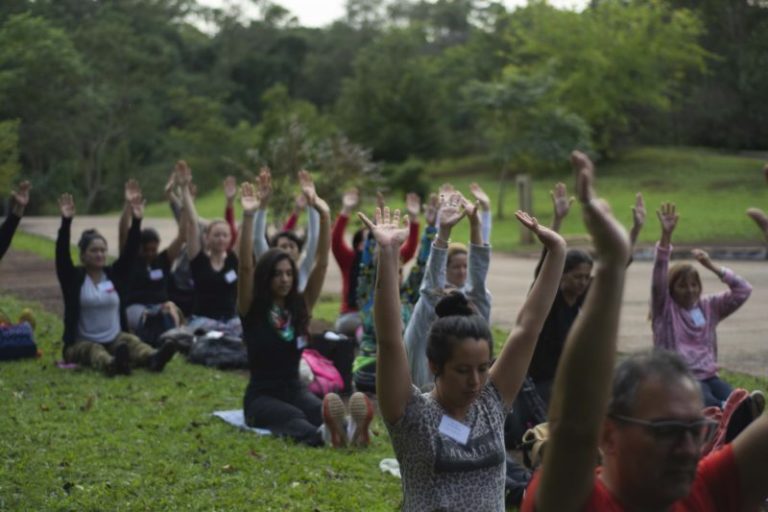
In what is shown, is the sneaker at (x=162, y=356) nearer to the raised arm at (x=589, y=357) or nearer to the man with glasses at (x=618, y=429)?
the man with glasses at (x=618, y=429)

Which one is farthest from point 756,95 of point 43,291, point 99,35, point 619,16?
point 43,291

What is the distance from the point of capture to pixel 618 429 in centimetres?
239

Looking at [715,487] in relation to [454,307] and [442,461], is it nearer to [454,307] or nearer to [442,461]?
[442,461]

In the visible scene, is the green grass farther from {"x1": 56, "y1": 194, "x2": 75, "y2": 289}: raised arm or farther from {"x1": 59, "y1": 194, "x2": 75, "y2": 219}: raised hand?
{"x1": 59, "y1": 194, "x2": 75, "y2": 219}: raised hand

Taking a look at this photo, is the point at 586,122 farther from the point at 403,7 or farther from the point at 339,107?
the point at 403,7

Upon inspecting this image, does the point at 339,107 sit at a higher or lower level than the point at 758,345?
higher

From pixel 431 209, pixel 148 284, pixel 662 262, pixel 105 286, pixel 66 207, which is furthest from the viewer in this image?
pixel 148 284

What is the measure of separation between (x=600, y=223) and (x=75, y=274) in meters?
8.46

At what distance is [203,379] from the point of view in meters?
10.2

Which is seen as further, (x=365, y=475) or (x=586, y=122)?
(x=586, y=122)

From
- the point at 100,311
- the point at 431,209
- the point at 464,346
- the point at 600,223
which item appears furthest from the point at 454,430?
the point at 100,311

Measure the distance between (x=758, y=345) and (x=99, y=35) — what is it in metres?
42.9

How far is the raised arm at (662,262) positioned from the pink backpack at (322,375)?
279 centimetres

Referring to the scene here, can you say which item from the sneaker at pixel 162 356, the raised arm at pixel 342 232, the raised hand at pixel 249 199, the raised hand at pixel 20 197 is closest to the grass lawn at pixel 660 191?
the raised arm at pixel 342 232
